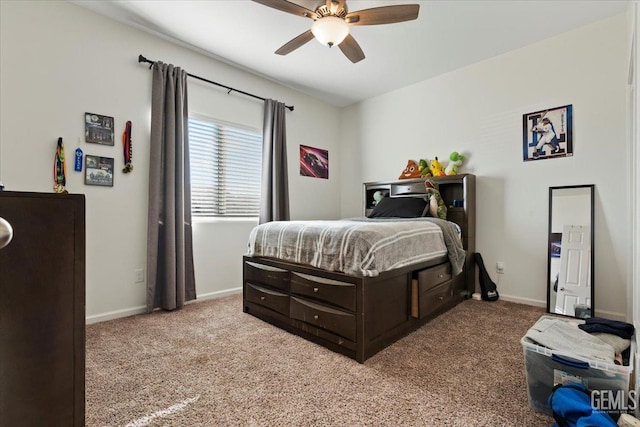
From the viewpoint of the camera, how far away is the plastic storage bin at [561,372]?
3.99 ft

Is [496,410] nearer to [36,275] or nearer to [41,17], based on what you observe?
[36,275]

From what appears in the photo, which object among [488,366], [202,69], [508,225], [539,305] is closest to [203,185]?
[202,69]

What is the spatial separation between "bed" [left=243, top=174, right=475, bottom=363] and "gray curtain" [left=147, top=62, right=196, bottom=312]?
732mm

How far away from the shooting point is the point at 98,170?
2586mm

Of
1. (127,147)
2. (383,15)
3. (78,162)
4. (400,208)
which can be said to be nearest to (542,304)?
(400,208)

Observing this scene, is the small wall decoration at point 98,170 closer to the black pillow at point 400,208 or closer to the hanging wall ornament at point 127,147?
the hanging wall ornament at point 127,147

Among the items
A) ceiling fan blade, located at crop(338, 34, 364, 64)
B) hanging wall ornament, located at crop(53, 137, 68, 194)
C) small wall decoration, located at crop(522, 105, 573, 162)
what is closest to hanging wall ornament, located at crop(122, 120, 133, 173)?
hanging wall ornament, located at crop(53, 137, 68, 194)

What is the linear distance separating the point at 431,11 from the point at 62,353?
124 inches

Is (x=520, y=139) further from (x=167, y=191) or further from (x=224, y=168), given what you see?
(x=167, y=191)

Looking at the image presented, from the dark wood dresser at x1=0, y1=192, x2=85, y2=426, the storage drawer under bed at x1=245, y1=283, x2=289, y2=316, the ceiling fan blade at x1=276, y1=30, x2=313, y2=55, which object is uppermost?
the ceiling fan blade at x1=276, y1=30, x2=313, y2=55

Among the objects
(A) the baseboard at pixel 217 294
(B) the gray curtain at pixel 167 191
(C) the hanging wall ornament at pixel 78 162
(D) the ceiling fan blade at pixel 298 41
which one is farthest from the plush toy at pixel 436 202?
(C) the hanging wall ornament at pixel 78 162

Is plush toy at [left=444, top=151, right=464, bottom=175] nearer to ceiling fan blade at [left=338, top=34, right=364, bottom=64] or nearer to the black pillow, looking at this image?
the black pillow

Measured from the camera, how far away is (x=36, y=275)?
846 millimetres

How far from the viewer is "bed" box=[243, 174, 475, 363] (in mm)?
1902
